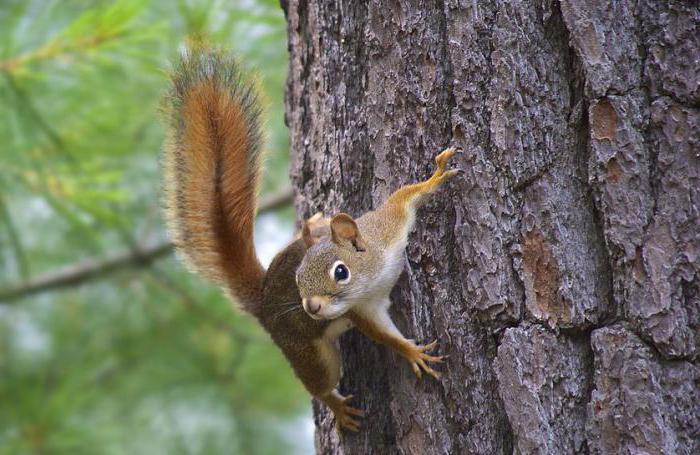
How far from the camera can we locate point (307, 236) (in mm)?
1969

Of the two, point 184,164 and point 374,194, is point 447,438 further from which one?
point 184,164

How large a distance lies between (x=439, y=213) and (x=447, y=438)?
0.42m

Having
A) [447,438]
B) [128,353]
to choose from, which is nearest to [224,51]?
[447,438]

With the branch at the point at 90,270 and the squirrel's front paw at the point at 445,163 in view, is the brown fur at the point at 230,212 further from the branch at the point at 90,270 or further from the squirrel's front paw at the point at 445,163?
the branch at the point at 90,270

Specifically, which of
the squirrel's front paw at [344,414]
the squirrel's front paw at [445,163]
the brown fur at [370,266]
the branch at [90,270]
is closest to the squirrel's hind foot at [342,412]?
the squirrel's front paw at [344,414]

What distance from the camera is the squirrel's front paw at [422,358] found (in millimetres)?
1634

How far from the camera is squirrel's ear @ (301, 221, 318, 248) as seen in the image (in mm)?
1945

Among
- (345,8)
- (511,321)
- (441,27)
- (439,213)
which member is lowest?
(511,321)

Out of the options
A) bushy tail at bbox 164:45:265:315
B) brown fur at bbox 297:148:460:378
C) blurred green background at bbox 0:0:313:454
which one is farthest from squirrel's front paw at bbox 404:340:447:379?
blurred green background at bbox 0:0:313:454

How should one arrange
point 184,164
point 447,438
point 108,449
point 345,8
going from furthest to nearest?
point 108,449, point 184,164, point 345,8, point 447,438

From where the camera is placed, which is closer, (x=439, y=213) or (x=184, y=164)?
(x=439, y=213)

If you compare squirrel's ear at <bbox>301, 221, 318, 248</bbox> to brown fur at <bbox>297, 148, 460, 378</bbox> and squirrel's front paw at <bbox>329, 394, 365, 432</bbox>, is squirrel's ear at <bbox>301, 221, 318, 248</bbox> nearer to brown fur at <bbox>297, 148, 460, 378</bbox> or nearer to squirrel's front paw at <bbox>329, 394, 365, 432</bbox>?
brown fur at <bbox>297, 148, 460, 378</bbox>

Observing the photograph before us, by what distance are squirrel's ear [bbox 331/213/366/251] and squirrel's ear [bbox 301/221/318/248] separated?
58 mm

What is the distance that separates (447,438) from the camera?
1.60m
